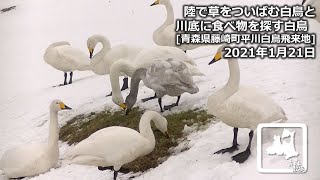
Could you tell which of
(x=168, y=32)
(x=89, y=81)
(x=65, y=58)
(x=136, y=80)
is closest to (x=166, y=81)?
(x=136, y=80)

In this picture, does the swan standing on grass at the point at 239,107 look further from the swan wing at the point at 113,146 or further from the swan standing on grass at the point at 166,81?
the swan wing at the point at 113,146

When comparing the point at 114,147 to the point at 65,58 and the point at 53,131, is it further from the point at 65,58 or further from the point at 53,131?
the point at 65,58

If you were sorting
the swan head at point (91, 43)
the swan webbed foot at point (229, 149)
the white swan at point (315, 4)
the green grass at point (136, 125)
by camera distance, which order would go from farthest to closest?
1. the swan head at point (91, 43)
2. the green grass at point (136, 125)
3. the swan webbed foot at point (229, 149)
4. the white swan at point (315, 4)

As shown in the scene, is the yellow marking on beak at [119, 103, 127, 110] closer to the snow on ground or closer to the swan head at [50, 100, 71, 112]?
the snow on ground

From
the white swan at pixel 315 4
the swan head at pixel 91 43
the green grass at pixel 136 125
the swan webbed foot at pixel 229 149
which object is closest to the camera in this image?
the white swan at pixel 315 4

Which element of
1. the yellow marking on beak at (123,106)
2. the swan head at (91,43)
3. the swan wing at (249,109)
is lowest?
the yellow marking on beak at (123,106)

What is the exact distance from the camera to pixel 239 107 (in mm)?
2488

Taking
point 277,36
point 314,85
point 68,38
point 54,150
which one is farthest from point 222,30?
point 54,150

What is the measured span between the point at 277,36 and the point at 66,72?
1.07 meters

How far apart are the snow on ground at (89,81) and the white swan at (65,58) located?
0.03 metres

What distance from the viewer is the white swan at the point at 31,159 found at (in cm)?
269

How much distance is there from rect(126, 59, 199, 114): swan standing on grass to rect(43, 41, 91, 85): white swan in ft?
0.92

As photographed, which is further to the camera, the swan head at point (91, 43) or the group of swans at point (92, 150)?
the swan head at point (91, 43)

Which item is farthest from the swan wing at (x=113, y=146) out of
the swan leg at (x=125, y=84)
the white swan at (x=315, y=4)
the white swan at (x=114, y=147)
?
the white swan at (x=315, y=4)
